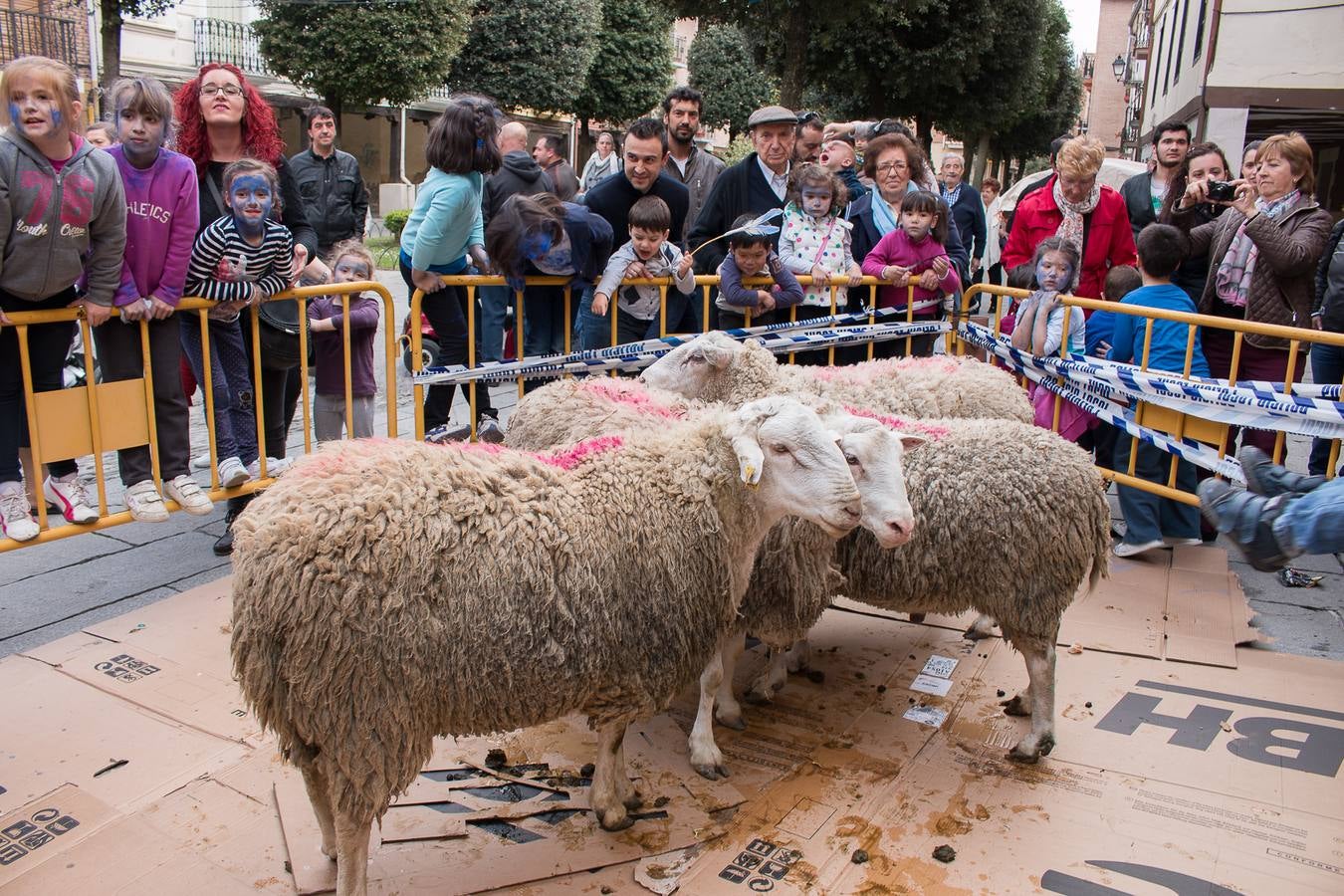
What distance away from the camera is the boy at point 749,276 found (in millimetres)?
5578

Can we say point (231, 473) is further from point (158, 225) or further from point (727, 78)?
point (727, 78)

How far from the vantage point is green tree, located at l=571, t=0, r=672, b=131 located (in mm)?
33844

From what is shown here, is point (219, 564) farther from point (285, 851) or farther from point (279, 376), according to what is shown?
point (285, 851)

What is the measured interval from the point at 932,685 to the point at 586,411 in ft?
5.86

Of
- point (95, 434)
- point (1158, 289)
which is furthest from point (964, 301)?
point (95, 434)

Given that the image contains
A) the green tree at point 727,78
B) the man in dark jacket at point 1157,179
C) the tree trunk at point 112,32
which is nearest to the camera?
the man in dark jacket at point 1157,179

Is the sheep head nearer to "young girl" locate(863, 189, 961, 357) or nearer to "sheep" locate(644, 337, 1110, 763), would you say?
"sheep" locate(644, 337, 1110, 763)

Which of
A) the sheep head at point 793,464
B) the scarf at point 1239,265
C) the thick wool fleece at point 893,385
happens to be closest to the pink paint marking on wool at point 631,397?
the thick wool fleece at point 893,385

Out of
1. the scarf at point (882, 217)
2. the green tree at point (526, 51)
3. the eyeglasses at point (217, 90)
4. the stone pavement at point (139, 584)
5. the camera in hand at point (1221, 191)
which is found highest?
the green tree at point (526, 51)

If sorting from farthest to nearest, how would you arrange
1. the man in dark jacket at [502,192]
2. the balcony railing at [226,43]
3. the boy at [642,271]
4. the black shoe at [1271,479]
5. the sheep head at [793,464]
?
the balcony railing at [226,43]
the man in dark jacket at [502,192]
the boy at [642,271]
the black shoe at [1271,479]
the sheep head at [793,464]

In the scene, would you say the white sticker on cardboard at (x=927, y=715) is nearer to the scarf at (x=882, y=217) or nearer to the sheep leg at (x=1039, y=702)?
the sheep leg at (x=1039, y=702)

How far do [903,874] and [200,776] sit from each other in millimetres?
2205

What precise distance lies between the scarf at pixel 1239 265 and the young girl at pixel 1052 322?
32.1 inches

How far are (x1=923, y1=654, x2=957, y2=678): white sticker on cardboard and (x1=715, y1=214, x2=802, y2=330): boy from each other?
2337 millimetres
